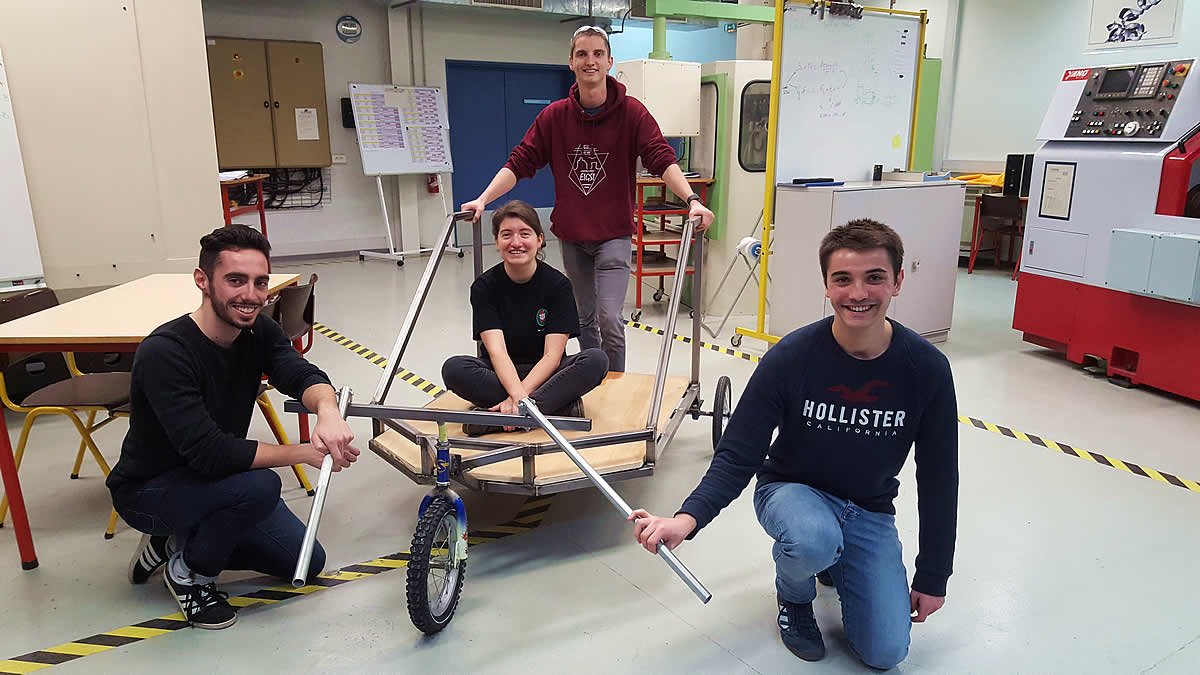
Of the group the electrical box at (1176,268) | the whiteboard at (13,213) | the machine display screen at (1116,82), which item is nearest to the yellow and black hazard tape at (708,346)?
the electrical box at (1176,268)

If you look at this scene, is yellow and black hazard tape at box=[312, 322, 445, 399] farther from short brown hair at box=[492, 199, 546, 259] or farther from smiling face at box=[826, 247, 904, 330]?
smiling face at box=[826, 247, 904, 330]

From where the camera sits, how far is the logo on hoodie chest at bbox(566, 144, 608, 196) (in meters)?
3.46

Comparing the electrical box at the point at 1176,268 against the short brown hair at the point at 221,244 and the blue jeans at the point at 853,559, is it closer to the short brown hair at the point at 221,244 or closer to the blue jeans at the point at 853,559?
the blue jeans at the point at 853,559

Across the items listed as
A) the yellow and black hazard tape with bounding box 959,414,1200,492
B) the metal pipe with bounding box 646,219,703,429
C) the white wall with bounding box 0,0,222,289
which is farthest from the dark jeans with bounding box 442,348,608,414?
the white wall with bounding box 0,0,222,289

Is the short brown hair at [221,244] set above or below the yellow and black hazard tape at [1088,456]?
above

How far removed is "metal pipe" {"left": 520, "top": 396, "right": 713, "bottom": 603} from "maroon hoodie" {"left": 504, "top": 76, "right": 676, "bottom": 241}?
A: 56.8 inches

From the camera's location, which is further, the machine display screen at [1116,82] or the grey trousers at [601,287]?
the machine display screen at [1116,82]

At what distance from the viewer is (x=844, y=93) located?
16.6 feet

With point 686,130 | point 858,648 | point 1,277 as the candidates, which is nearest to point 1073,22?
point 686,130

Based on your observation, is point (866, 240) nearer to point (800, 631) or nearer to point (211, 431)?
point (800, 631)

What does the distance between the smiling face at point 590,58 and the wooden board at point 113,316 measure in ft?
5.00

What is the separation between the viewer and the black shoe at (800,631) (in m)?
2.17

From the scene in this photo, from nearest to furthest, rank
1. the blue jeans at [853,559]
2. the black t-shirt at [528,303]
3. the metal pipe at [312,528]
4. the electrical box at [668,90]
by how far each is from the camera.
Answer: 1. the metal pipe at [312,528]
2. the blue jeans at [853,559]
3. the black t-shirt at [528,303]
4. the electrical box at [668,90]

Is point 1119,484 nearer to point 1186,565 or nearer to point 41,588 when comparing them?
point 1186,565
